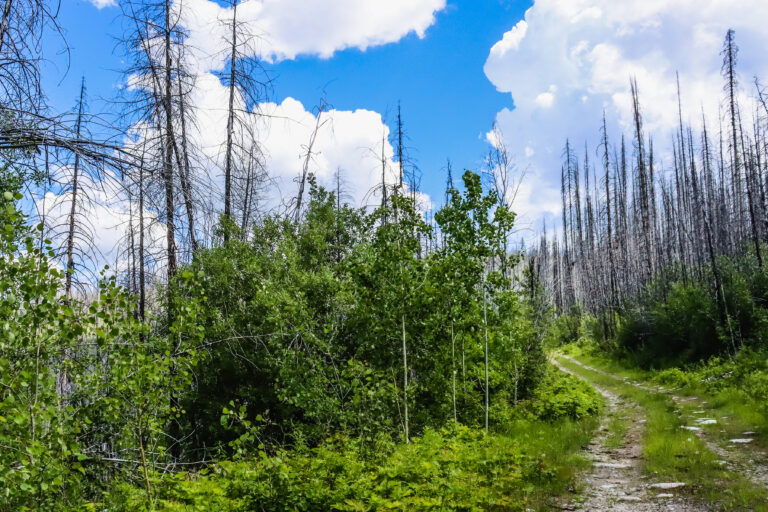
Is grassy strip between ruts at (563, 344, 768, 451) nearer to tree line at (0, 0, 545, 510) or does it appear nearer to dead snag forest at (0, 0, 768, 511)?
dead snag forest at (0, 0, 768, 511)

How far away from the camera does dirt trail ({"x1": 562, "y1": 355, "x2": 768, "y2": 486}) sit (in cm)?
677

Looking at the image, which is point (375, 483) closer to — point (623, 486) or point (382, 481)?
point (382, 481)

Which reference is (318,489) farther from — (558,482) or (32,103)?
(32,103)

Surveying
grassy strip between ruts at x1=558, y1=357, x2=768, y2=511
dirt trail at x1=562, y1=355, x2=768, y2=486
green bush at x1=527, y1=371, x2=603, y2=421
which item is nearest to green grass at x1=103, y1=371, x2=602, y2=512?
grassy strip between ruts at x1=558, y1=357, x2=768, y2=511

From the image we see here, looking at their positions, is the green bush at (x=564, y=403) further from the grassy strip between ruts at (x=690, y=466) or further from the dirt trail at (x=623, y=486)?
the dirt trail at (x=623, y=486)

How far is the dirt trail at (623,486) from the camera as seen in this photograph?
584 cm

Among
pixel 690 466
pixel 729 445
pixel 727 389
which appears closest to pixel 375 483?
pixel 690 466

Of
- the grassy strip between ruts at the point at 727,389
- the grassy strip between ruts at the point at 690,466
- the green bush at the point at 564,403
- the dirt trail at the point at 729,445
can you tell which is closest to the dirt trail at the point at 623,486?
the grassy strip between ruts at the point at 690,466

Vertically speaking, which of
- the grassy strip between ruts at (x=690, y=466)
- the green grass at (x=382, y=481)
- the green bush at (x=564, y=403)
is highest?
the green grass at (x=382, y=481)

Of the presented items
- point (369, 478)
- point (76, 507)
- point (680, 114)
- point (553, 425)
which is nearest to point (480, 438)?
point (553, 425)

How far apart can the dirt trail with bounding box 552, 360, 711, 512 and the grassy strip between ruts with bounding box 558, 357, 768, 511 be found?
0.22 m

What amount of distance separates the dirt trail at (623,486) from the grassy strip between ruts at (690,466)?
0.71 ft

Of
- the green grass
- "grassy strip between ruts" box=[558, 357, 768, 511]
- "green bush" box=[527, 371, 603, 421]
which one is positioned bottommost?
"green bush" box=[527, 371, 603, 421]

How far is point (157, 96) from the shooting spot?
10000 mm
